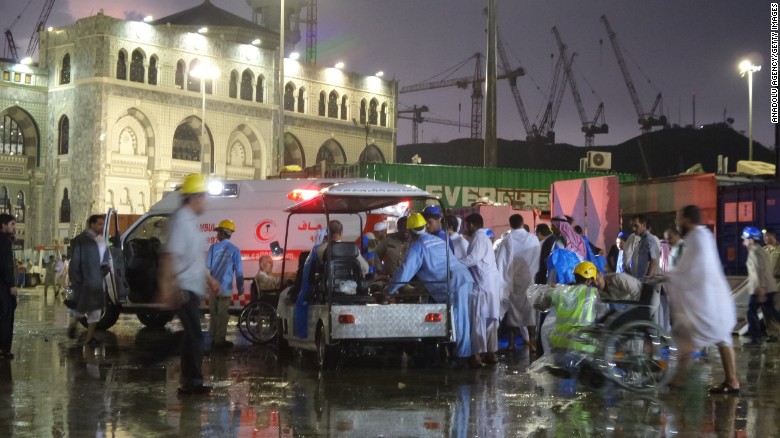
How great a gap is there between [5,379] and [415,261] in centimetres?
431

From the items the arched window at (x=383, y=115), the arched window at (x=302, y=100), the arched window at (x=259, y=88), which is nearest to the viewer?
the arched window at (x=259, y=88)

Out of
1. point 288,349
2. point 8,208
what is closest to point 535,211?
point 288,349

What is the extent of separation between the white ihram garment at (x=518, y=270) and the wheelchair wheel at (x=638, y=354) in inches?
171

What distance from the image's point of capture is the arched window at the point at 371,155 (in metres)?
71.7

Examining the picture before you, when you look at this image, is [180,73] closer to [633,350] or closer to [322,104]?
[322,104]

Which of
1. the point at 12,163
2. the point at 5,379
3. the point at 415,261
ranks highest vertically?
the point at 12,163

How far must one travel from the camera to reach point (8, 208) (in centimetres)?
5956

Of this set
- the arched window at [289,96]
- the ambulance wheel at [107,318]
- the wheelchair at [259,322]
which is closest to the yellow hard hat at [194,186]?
the wheelchair at [259,322]

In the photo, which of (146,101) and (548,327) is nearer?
(548,327)

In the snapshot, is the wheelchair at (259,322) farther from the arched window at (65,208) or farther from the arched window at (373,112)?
the arched window at (373,112)

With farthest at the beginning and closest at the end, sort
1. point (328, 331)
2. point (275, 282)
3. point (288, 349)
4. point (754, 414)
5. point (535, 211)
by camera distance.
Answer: point (535, 211) → point (275, 282) → point (288, 349) → point (328, 331) → point (754, 414)

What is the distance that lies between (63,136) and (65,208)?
167 inches

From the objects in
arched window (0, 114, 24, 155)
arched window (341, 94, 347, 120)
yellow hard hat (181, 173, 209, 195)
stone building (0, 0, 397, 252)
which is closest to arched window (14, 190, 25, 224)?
stone building (0, 0, 397, 252)

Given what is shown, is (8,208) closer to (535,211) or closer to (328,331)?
(535,211)
